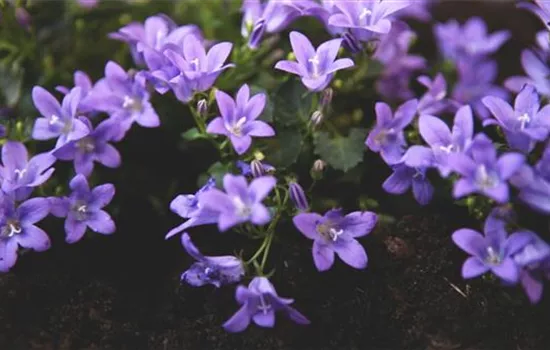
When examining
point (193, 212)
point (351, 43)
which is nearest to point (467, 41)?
point (351, 43)

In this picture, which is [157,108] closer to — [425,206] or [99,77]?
[99,77]

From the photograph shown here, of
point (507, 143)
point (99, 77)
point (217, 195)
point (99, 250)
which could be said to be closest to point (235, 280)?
point (217, 195)

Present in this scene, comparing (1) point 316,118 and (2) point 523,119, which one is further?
(1) point 316,118

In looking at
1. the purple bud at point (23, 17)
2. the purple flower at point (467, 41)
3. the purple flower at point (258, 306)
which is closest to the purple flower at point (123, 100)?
the purple bud at point (23, 17)

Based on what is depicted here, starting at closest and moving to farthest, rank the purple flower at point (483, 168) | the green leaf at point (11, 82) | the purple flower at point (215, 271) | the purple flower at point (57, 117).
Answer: the purple flower at point (483, 168), the purple flower at point (215, 271), the purple flower at point (57, 117), the green leaf at point (11, 82)

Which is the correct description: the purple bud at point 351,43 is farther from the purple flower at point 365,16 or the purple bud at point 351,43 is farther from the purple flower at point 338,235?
the purple flower at point 338,235

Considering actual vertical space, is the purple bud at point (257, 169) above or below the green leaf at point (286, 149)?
above

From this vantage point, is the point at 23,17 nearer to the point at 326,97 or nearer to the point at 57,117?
the point at 57,117
